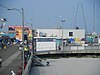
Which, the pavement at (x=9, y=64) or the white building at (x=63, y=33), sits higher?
the white building at (x=63, y=33)

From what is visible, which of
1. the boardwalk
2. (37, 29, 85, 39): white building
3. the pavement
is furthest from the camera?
(37, 29, 85, 39): white building

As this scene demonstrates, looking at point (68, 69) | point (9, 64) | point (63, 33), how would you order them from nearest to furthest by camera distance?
Result: point (9, 64), point (68, 69), point (63, 33)

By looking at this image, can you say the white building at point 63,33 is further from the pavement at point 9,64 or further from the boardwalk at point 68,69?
the boardwalk at point 68,69

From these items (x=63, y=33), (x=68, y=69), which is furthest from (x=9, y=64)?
(x=63, y=33)

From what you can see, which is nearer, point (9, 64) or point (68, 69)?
point (9, 64)

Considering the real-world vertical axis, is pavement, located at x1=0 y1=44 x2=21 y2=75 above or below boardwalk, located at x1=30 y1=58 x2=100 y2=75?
above

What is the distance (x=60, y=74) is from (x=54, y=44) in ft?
64.7

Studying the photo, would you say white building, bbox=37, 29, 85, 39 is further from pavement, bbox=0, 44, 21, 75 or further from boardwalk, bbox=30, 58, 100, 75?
boardwalk, bbox=30, 58, 100, 75

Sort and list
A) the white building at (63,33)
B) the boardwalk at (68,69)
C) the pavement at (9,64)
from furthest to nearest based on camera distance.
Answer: the white building at (63,33), the boardwalk at (68,69), the pavement at (9,64)

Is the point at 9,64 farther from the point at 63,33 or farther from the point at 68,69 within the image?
the point at 63,33

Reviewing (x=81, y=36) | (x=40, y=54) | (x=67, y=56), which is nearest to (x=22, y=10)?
(x=40, y=54)

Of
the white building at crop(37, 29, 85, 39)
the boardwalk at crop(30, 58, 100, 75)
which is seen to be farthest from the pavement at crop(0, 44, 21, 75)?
the white building at crop(37, 29, 85, 39)

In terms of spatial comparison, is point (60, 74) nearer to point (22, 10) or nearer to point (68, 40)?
point (22, 10)

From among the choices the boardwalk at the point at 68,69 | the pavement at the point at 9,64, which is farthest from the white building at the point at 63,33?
the boardwalk at the point at 68,69
